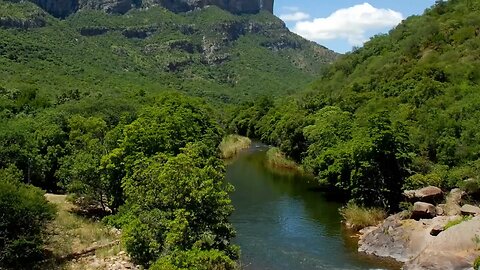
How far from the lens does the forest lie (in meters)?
28.8

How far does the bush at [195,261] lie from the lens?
24.7 meters

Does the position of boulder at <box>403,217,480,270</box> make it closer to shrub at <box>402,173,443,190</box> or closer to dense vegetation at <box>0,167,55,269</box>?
shrub at <box>402,173,443,190</box>

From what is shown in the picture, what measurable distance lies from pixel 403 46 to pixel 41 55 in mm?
96709

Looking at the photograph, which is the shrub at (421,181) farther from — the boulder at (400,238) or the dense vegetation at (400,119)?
the boulder at (400,238)

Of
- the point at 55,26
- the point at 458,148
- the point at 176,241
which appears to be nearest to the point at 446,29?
the point at 458,148

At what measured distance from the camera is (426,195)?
41.9 metres

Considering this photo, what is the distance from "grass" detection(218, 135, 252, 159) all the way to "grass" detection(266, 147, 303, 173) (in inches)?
314

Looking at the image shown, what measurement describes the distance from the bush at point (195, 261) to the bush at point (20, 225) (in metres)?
9.06

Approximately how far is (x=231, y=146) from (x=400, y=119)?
43092 mm

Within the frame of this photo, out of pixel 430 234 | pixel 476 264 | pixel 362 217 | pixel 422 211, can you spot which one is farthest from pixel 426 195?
pixel 476 264

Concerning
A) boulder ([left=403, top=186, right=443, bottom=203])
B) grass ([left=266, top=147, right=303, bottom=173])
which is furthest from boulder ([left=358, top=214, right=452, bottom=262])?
grass ([left=266, top=147, right=303, bottom=173])

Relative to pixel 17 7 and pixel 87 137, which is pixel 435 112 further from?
pixel 17 7

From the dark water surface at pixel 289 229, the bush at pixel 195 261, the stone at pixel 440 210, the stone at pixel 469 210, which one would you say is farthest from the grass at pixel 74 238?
the stone at pixel 469 210

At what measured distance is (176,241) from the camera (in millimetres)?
26703
